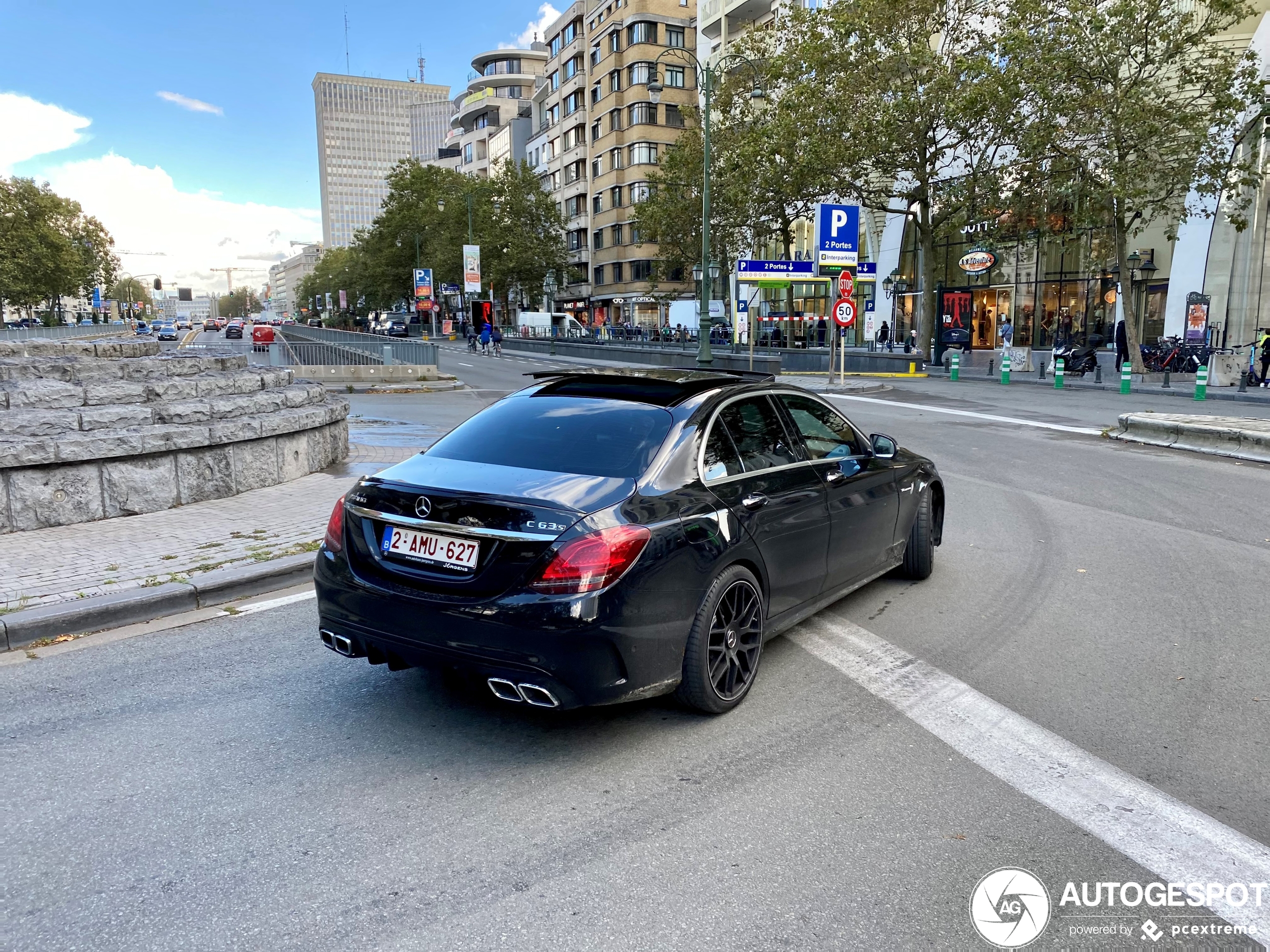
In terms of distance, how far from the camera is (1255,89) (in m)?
25.4

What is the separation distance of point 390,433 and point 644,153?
61202mm

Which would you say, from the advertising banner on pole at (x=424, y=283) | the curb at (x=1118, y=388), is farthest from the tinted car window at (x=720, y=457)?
the advertising banner on pole at (x=424, y=283)

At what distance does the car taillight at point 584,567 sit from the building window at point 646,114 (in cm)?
7131

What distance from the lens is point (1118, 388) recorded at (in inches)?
1005

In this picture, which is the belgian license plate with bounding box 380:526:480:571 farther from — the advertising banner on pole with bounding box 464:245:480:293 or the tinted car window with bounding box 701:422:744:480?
the advertising banner on pole with bounding box 464:245:480:293

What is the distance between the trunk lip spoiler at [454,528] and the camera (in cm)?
360

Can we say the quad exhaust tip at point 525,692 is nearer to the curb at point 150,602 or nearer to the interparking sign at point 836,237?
the curb at point 150,602

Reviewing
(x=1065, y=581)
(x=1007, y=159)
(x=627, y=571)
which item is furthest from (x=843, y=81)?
(x=627, y=571)

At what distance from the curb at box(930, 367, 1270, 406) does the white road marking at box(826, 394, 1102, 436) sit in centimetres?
621

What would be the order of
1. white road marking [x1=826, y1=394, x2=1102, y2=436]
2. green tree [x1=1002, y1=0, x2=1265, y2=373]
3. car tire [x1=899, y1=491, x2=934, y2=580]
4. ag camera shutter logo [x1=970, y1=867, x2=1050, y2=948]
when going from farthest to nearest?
green tree [x1=1002, y1=0, x2=1265, y2=373]
white road marking [x1=826, y1=394, x2=1102, y2=436]
car tire [x1=899, y1=491, x2=934, y2=580]
ag camera shutter logo [x1=970, y1=867, x2=1050, y2=948]

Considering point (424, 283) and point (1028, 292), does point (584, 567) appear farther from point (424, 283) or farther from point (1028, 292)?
point (424, 283)

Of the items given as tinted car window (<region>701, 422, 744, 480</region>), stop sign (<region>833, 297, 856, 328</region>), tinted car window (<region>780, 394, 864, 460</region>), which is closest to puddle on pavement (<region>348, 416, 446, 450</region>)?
tinted car window (<region>780, 394, 864, 460</region>)

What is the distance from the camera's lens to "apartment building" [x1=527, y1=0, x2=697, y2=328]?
229 ft

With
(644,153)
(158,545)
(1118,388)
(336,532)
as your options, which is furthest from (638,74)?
(336,532)
